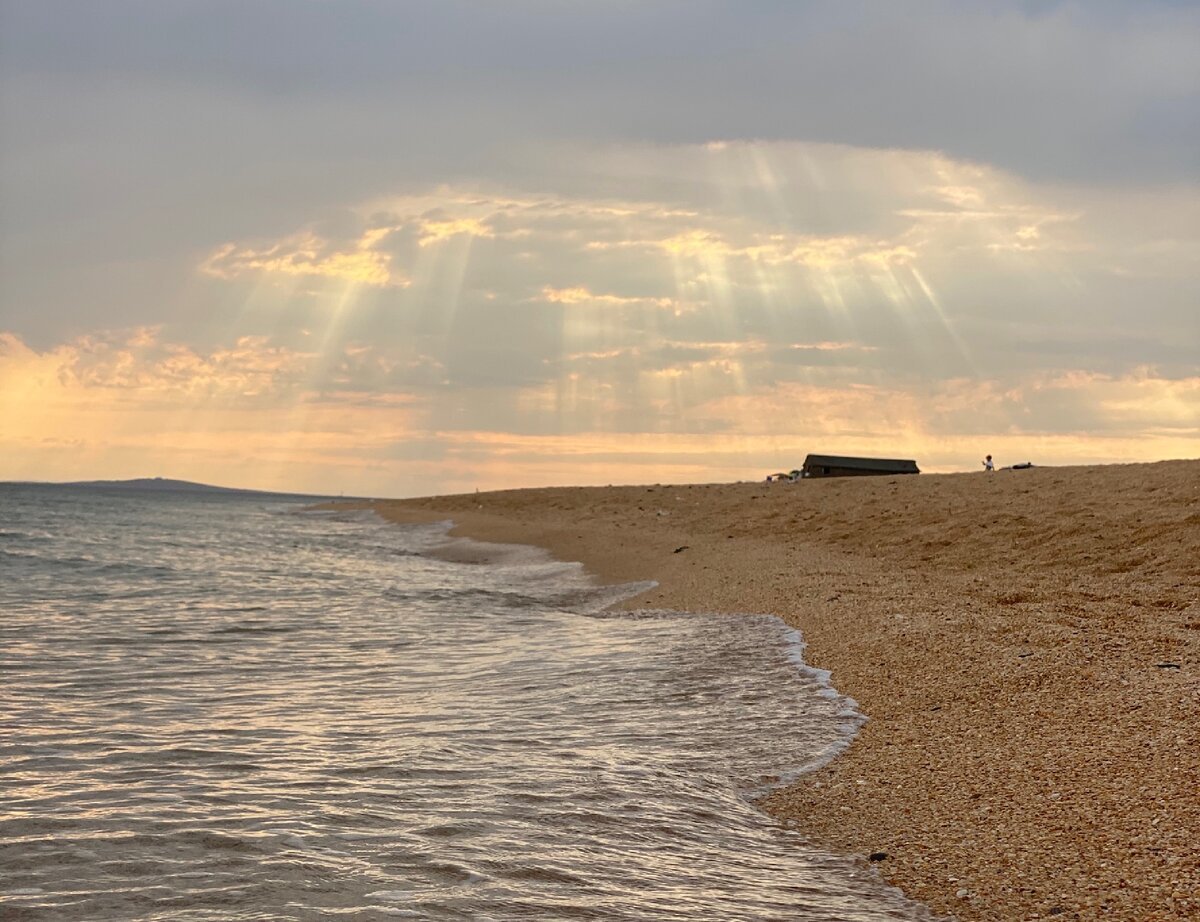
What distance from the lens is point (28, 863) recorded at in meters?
6.66

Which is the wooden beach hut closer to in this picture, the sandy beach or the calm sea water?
the sandy beach

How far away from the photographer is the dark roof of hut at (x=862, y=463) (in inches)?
3113

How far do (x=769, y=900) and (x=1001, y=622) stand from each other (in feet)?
30.1

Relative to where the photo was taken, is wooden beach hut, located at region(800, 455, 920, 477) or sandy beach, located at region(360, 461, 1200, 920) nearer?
sandy beach, located at region(360, 461, 1200, 920)

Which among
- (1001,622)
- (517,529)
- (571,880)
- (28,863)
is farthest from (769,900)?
(517,529)

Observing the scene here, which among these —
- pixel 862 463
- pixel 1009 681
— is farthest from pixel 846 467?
pixel 1009 681

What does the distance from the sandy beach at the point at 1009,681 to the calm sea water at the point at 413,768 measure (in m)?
0.57

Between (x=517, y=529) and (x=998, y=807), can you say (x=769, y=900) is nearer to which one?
(x=998, y=807)

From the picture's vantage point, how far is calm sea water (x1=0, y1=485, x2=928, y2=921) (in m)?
6.30

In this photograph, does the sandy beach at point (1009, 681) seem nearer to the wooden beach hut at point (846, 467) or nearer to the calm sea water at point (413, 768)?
the calm sea water at point (413, 768)

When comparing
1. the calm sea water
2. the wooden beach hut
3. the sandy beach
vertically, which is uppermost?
the wooden beach hut

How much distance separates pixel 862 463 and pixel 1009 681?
Result: 71396 millimetres

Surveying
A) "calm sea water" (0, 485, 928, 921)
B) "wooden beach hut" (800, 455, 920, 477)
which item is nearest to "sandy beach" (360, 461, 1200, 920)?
"calm sea water" (0, 485, 928, 921)

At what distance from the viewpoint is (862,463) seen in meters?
80.7
